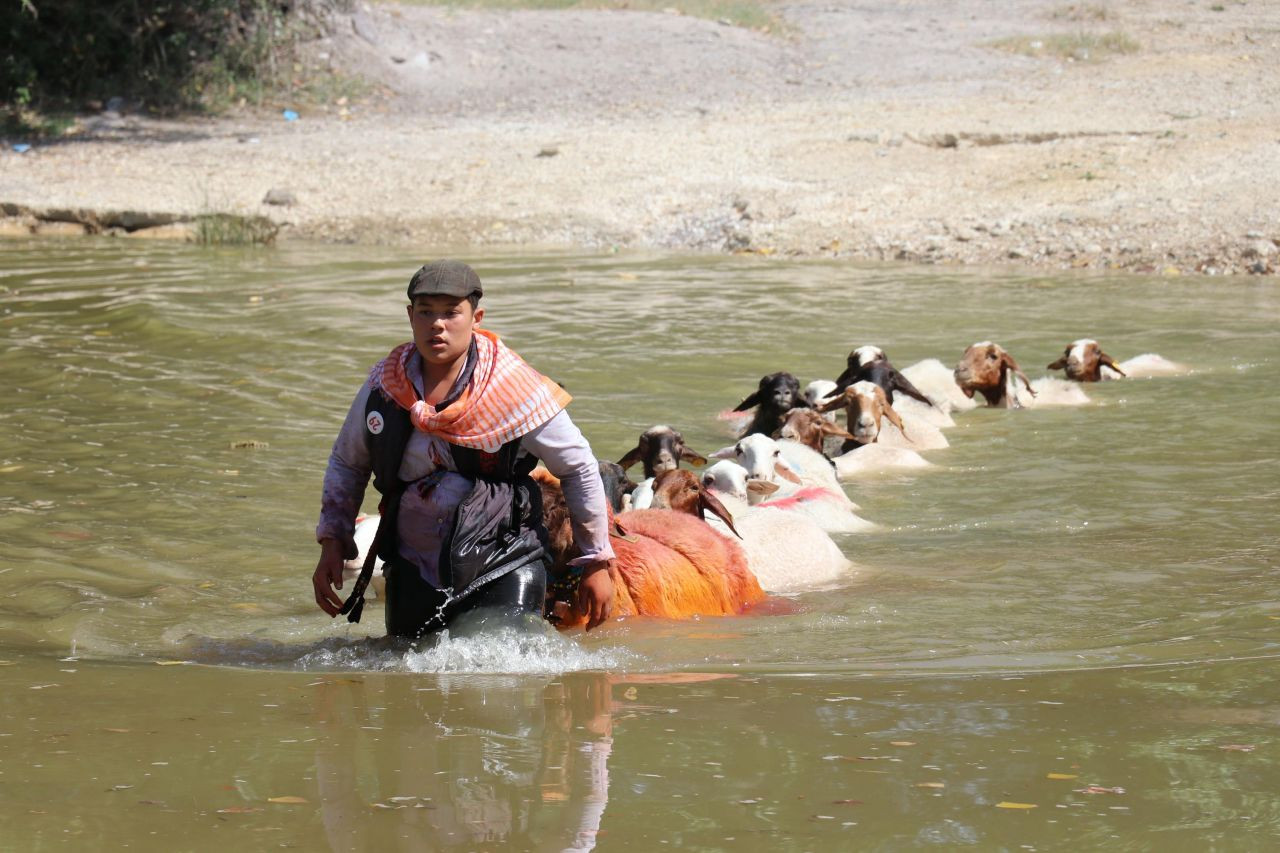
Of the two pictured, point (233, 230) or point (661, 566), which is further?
point (233, 230)

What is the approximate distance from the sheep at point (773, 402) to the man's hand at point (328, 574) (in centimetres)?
483

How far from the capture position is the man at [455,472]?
194 inches

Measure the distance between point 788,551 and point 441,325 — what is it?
2.58 metres

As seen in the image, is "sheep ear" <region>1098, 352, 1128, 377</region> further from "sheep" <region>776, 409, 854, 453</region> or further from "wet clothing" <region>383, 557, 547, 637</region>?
"wet clothing" <region>383, 557, 547, 637</region>

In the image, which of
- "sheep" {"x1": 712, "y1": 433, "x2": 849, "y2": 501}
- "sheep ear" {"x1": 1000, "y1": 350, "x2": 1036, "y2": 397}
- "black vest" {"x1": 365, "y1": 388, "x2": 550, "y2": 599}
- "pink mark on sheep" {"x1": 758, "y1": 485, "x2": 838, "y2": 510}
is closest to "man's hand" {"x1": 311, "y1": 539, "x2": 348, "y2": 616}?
"black vest" {"x1": 365, "y1": 388, "x2": 550, "y2": 599}

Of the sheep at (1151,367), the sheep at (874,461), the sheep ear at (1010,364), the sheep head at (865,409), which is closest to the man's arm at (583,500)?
the sheep at (874,461)

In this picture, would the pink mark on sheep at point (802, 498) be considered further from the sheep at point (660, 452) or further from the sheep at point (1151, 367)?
the sheep at point (1151, 367)

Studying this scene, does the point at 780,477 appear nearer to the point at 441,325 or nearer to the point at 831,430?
the point at 831,430

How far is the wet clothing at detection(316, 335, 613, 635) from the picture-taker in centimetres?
504

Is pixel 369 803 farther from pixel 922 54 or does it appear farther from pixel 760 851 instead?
pixel 922 54

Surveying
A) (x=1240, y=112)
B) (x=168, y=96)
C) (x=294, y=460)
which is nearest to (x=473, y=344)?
(x=294, y=460)

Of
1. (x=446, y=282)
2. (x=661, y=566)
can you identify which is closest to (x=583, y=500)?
(x=446, y=282)

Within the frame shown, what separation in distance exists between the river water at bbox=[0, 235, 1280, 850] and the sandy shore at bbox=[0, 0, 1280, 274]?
5020mm

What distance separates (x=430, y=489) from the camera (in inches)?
201
